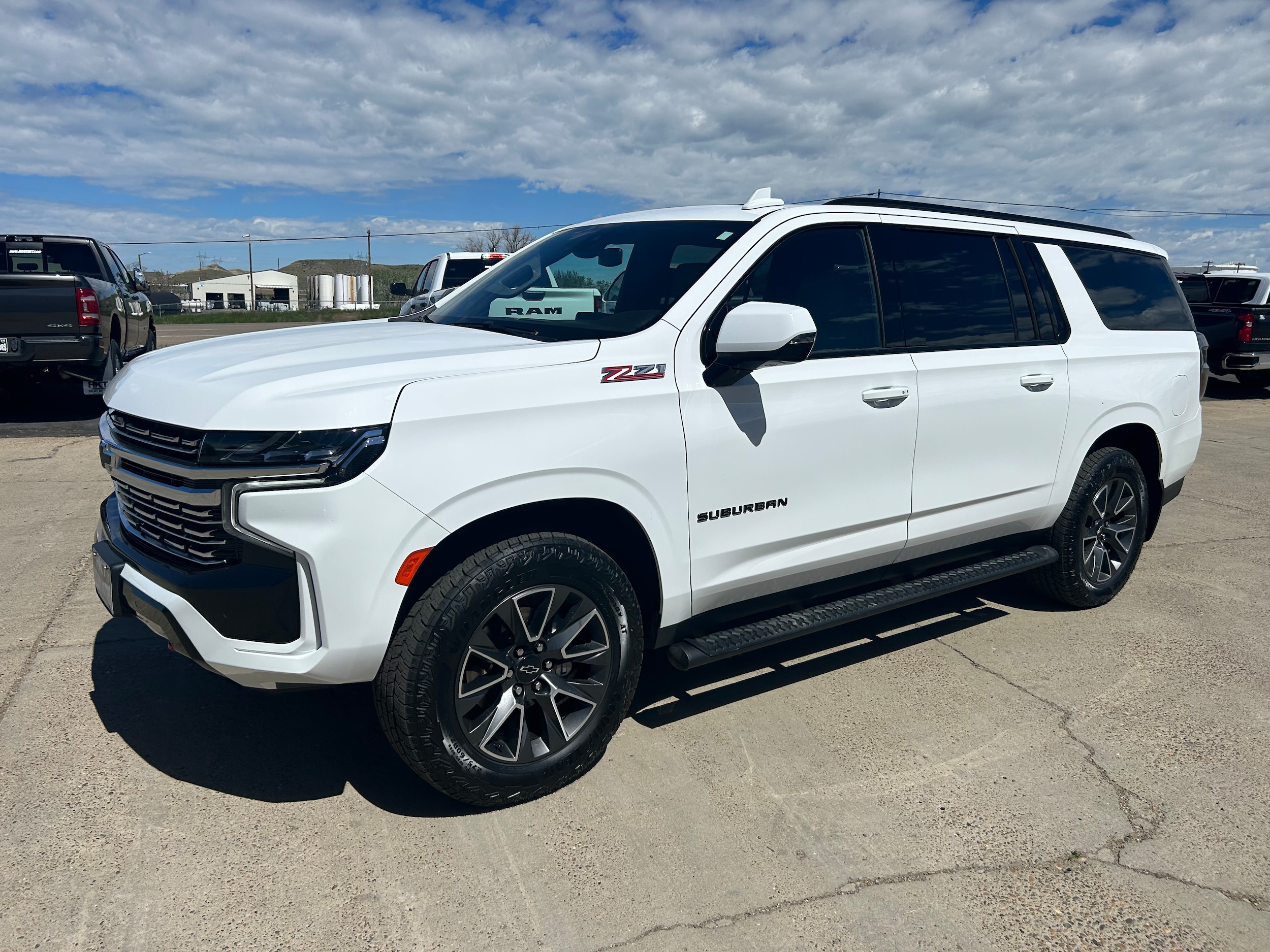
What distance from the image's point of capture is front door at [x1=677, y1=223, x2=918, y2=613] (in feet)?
10.9

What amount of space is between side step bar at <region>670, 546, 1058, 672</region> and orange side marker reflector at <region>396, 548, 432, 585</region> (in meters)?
1.03

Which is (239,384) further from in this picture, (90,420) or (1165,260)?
(90,420)

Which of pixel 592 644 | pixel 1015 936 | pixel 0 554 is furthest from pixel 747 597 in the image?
pixel 0 554

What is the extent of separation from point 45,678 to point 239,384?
6.85ft

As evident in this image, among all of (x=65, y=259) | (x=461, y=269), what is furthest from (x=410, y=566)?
(x=461, y=269)

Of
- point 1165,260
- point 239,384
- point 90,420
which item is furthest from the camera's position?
point 90,420

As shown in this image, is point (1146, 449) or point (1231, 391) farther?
point (1231, 391)

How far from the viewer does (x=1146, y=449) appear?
524 centimetres

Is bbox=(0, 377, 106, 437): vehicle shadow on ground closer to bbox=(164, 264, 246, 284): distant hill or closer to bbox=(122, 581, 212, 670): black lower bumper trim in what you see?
bbox=(122, 581, 212, 670): black lower bumper trim

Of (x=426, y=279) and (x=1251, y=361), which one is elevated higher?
(x=426, y=279)

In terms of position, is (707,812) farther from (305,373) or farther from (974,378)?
(974,378)

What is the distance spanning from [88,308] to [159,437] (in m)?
8.02

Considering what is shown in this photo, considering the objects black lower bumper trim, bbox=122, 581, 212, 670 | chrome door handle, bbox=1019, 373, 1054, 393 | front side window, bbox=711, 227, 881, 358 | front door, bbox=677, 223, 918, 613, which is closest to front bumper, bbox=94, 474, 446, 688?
black lower bumper trim, bbox=122, 581, 212, 670

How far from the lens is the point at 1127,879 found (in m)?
2.77
